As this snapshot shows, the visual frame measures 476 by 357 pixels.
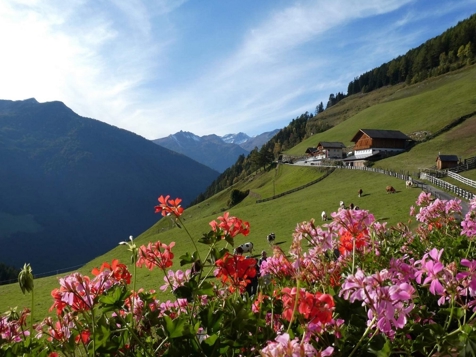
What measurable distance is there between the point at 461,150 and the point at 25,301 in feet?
175

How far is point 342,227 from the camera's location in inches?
104

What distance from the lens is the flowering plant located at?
5.04ft

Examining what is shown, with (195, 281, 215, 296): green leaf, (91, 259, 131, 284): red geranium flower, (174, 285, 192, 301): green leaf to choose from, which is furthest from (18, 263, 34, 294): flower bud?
(195, 281, 215, 296): green leaf

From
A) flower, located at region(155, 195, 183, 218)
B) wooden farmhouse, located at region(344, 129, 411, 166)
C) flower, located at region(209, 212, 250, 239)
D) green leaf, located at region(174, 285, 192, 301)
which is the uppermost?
flower, located at region(155, 195, 183, 218)

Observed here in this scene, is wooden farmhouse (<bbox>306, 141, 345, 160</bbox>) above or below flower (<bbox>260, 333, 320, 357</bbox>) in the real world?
below

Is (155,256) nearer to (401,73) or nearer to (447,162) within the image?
(447,162)

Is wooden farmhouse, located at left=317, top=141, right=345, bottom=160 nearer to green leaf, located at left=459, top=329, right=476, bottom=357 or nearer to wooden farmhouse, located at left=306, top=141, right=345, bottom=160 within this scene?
wooden farmhouse, located at left=306, top=141, right=345, bottom=160

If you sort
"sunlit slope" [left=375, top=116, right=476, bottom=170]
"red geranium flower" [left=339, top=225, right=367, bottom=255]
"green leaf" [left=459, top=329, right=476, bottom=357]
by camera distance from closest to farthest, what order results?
"green leaf" [left=459, top=329, right=476, bottom=357] → "red geranium flower" [left=339, top=225, right=367, bottom=255] → "sunlit slope" [left=375, top=116, right=476, bottom=170]

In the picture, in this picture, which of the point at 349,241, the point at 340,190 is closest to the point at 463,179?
the point at 340,190

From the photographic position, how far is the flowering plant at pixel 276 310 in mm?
1535

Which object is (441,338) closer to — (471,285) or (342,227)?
(471,285)

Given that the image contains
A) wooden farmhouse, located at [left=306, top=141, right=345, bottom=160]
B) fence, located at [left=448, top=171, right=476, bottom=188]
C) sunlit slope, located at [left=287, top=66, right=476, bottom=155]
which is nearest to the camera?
fence, located at [left=448, top=171, right=476, bottom=188]

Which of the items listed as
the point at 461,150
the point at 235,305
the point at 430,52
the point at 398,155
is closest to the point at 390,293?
the point at 235,305

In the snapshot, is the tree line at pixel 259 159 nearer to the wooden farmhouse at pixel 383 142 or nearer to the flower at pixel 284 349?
the wooden farmhouse at pixel 383 142
